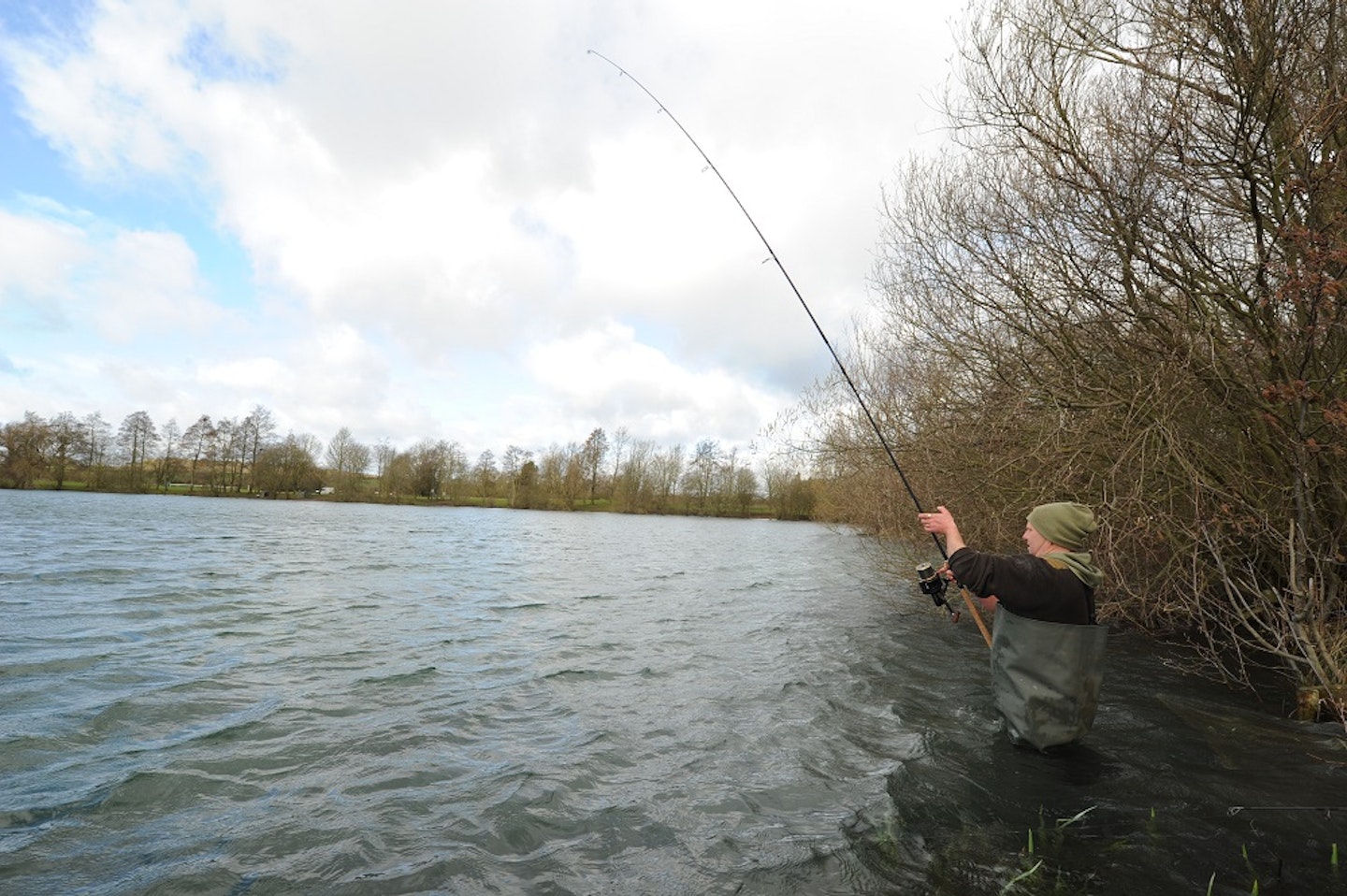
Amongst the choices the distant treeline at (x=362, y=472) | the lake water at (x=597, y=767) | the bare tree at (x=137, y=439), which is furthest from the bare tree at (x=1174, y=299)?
the bare tree at (x=137, y=439)

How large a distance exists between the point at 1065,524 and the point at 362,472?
81465 millimetres

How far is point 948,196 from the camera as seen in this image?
374 inches

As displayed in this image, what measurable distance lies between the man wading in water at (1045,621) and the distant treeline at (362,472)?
192 feet

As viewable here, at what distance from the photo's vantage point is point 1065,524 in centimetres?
495

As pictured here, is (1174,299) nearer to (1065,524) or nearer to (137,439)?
(1065,524)

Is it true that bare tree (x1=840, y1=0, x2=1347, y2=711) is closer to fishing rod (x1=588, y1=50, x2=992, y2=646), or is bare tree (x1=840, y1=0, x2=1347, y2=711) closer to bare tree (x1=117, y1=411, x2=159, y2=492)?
fishing rod (x1=588, y1=50, x2=992, y2=646)

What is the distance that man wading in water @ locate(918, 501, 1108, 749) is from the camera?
466 centimetres

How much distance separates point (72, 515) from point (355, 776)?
3714 cm

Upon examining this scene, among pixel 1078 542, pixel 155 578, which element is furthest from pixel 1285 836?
pixel 155 578

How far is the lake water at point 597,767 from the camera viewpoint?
143 inches

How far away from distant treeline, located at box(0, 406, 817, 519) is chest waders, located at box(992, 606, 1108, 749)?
5854cm

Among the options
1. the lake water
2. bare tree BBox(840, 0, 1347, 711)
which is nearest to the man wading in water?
the lake water

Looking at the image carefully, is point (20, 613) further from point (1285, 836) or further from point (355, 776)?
point (1285, 836)

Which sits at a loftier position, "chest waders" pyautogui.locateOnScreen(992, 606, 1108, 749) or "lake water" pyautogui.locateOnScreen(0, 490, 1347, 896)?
"chest waders" pyautogui.locateOnScreen(992, 606, 1108, 749)
